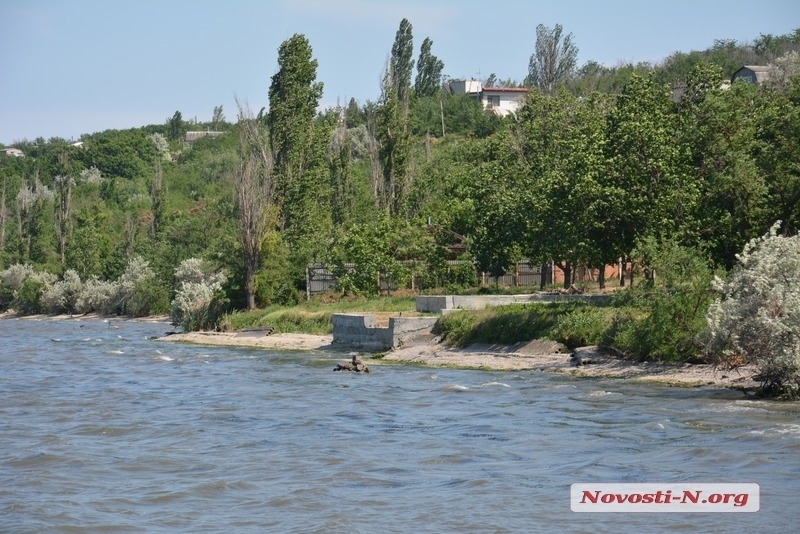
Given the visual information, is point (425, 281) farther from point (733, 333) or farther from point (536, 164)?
point (733, 333)

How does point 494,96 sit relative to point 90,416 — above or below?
above

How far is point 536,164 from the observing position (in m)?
44.8

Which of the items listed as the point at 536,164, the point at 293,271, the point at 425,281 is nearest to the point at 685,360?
the point at 536,164

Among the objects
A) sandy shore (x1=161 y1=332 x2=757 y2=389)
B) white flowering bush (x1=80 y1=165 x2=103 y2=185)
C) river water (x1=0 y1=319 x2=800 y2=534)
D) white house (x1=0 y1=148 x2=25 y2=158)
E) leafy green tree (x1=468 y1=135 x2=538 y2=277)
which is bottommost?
river water (x1=0 y1=319 x2=800 y2=534)

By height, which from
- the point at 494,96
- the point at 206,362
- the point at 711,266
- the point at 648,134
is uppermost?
the point at 494,96

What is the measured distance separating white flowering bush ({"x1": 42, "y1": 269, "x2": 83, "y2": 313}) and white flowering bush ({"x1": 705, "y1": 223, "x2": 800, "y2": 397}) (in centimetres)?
6637

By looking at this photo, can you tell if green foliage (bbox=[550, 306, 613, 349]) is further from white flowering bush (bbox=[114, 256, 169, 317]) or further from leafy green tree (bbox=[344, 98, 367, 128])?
leafy green tree (bbox=[344, 98, 367, 128])

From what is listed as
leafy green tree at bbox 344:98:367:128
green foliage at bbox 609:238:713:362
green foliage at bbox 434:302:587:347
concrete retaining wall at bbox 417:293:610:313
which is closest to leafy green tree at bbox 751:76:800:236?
green foliage at bbox 609:238:713:362

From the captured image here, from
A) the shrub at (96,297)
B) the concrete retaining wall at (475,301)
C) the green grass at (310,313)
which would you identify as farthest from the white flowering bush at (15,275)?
the concrete retaining wall at (475,301)

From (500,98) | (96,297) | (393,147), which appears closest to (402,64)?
(393,147)

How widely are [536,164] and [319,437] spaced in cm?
2749

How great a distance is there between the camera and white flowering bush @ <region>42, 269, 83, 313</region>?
3194 inches

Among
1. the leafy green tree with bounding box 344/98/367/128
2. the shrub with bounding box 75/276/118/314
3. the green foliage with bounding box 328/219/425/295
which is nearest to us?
the green foliage with bounding box 328/219/425/295

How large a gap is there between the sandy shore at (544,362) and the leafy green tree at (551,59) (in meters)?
53.8
